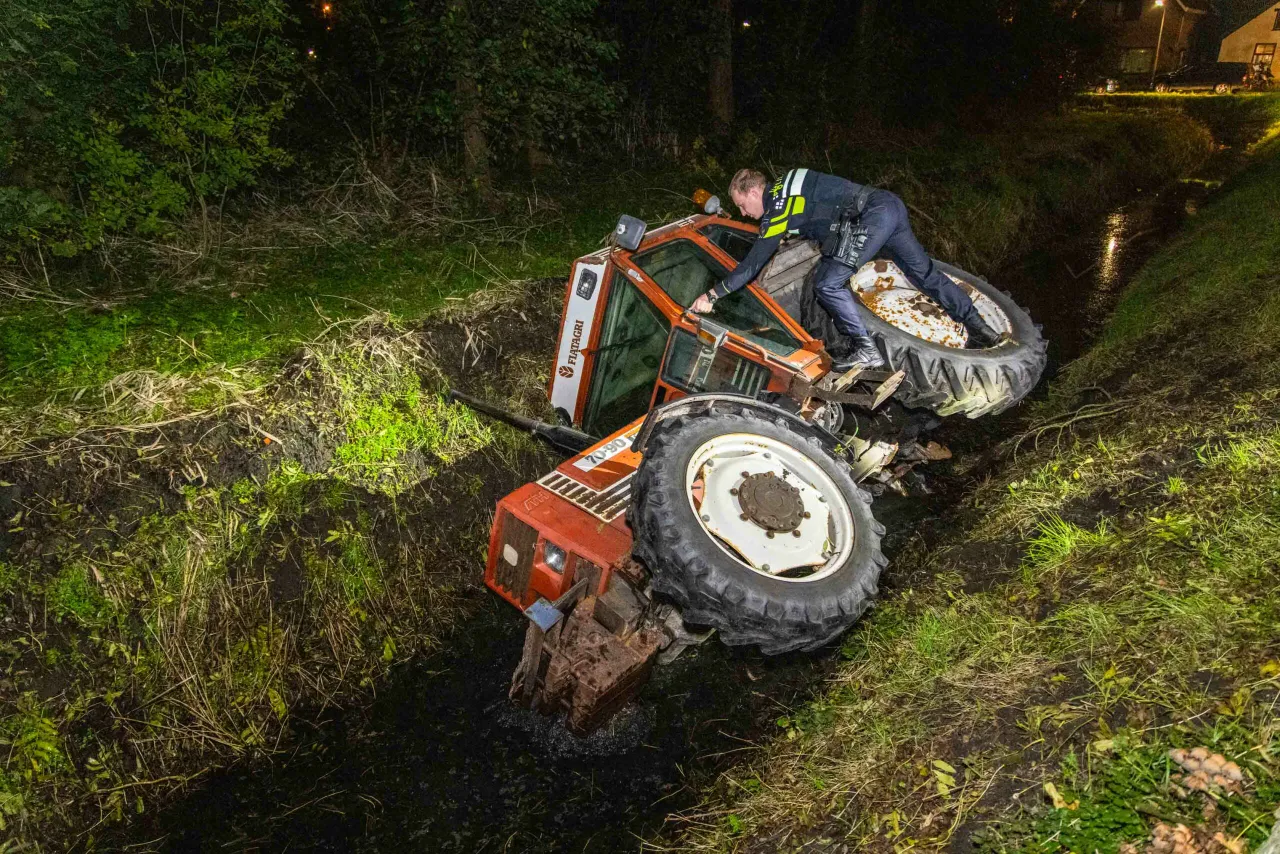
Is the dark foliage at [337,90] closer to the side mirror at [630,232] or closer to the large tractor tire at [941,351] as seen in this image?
the side mirror at [630,232]

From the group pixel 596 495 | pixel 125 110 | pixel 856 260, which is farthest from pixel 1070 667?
pixel 125 110

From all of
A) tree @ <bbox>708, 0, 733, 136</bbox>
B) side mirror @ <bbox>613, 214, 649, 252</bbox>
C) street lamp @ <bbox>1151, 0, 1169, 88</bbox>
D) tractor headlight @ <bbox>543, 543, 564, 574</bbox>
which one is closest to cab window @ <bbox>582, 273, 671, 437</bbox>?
side mirror @ <bbox>613, 214, 649, 252</bbox>

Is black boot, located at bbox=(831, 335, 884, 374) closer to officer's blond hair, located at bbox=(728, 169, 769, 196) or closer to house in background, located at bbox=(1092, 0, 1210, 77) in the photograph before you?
officer's blond hair, located at bbox=(728, 169, 769, 196)

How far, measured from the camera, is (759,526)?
136 inches

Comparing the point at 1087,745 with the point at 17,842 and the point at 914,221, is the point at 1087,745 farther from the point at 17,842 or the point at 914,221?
the point at 914,221

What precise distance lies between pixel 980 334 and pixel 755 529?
2.95m

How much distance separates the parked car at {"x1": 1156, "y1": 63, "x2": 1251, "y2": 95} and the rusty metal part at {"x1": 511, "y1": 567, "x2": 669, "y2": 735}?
3606 cm

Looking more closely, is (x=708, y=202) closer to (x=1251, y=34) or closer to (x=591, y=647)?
(x=591, y=647)

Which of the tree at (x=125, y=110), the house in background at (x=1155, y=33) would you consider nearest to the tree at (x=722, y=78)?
the tree at (x=125, y=110)

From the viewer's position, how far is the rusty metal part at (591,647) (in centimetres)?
316

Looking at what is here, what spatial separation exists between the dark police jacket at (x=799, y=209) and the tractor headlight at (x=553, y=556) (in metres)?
1.75

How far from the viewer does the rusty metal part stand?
3158 mm

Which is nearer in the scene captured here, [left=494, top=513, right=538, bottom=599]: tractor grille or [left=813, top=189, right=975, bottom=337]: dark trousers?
[left=494, top=513, right=538, bottom=599]: tractor grille

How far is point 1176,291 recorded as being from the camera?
Result: 24.6 ft
